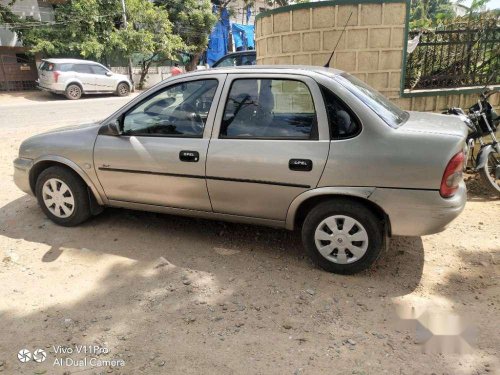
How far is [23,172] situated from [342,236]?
3.39m

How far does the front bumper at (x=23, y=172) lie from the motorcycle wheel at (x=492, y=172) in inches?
207

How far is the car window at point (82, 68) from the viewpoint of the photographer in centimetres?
1808

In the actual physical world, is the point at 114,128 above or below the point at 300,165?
above

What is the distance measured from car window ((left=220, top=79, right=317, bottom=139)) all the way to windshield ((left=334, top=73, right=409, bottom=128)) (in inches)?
14.3

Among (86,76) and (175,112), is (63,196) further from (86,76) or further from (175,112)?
(86,76)

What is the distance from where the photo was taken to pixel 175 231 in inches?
169

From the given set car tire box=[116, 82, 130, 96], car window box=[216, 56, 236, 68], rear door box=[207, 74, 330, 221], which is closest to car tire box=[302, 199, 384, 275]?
rear door box=[207, 74, 330, 221]

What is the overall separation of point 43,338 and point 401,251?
3.01 meters

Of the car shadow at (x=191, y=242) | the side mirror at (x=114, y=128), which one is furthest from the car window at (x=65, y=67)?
the side mirror at (x=114, y=128)

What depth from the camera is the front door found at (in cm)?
363

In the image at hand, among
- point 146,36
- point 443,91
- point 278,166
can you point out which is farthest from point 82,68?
point 278,166

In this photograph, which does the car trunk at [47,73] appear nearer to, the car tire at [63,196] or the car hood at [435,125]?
the car tire at [63,196]

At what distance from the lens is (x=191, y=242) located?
406 cm

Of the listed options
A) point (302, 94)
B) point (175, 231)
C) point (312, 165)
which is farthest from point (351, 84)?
point (175, 231)
